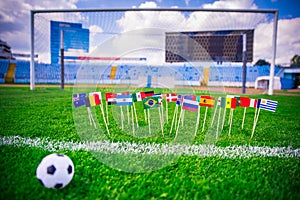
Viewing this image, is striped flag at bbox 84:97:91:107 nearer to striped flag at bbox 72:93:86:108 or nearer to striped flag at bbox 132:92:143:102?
striped flag at bbox 72:93:86:108

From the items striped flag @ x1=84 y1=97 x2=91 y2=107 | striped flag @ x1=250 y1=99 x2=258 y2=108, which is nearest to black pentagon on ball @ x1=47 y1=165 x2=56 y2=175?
striped flag @ x1=84 y1=97 x2=91 y2=107

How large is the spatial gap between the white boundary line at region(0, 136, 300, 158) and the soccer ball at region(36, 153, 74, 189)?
889mm

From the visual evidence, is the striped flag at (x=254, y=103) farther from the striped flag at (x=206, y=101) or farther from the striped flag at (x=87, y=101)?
the striped flag at (x=87, y=101)

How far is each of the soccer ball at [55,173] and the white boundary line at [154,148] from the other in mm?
889

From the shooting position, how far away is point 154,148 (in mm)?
3074

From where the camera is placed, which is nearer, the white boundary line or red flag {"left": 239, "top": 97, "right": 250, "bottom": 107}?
the white boundary line

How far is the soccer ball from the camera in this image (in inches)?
75.5

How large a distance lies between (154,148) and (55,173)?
146 cm

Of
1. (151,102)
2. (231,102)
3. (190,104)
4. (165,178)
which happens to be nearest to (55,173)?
(165,178)

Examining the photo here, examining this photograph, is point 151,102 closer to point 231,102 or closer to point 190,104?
point 190,104

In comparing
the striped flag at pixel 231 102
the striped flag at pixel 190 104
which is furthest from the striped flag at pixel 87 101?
the striped flag at pixel 231 102

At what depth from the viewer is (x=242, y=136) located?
3.96m

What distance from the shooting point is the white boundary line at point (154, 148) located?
2.95 m

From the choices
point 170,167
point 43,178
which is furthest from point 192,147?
point 43,178
